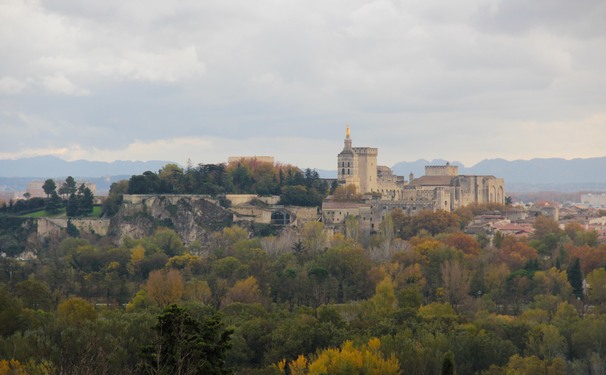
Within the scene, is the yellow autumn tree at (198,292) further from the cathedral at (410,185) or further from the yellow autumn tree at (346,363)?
the cathedral at (410,185)

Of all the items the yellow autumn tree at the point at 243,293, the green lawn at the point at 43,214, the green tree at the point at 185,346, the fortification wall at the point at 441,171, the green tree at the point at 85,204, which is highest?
the fortification wall at the point at 441,171

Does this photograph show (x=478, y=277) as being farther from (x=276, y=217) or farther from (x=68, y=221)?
(x=68, y=221)

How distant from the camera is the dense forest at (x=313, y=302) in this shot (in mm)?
36406

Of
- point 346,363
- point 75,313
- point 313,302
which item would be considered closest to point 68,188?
point 313,302

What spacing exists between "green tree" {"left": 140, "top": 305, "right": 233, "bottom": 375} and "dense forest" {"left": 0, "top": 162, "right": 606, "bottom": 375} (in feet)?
0.15

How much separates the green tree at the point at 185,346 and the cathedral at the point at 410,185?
57467 millimetres

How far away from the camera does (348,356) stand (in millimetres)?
36875

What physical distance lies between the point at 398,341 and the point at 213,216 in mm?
43738

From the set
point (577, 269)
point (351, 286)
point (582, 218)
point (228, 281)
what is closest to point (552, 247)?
point (577, 269)

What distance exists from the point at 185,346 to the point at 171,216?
55684mm

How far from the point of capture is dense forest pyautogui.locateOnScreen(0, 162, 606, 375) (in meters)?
36.4

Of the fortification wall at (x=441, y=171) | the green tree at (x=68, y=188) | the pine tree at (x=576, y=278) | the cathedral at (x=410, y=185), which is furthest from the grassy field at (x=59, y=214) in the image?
the pine tree at (x=576, y=278)

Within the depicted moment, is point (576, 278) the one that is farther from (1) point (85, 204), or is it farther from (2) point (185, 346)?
(1) point (85, 204)

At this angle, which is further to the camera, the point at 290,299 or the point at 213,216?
the point at 213,216
